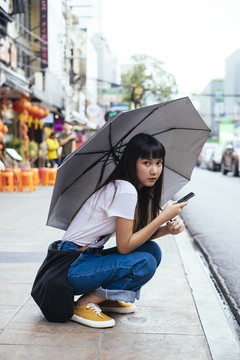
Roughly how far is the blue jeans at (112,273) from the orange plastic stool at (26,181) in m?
11.1

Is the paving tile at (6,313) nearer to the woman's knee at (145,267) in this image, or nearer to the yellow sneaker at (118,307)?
the yellow sneaker at (118,307)

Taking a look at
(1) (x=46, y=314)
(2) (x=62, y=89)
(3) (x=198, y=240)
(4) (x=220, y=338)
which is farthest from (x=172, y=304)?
(2) (x=62, y=89)

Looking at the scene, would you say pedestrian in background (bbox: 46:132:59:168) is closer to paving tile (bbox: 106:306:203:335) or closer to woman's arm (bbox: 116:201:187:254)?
paving tile (bbox: 106:306:203:335)

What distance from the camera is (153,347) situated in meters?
3.17

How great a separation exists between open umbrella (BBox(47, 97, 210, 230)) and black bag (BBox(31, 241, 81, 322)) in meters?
0.32

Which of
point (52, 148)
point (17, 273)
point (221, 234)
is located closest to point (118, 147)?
point (17, 273)

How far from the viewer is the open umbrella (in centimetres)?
346

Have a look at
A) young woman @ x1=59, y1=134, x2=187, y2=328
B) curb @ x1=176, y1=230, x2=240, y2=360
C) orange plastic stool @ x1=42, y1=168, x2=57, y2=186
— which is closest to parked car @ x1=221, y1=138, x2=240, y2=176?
orange plastic stool @ x1=42, y1=168, x2=57, y2=186

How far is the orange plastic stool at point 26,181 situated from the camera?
14539mm

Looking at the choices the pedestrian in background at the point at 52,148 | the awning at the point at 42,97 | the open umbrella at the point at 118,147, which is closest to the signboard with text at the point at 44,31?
the awning at the point at 42,97

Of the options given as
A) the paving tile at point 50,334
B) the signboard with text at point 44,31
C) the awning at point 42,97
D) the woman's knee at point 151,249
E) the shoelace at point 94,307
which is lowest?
the paving tile at point 50,334

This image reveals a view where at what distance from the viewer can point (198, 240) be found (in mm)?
7504

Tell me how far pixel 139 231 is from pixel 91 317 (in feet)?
2.15

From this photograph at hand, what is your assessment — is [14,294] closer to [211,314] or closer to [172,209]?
[211,314]
